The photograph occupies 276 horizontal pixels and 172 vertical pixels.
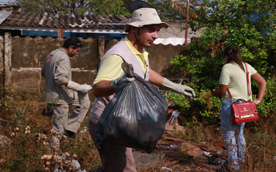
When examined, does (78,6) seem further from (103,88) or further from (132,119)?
(132,119)

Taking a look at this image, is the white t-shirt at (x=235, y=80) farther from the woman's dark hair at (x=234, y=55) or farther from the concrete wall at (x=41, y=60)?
the concrete wall at (x=41, y=60)

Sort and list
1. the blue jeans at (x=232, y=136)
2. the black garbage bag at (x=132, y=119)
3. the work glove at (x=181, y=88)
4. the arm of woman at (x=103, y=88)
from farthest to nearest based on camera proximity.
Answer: the blue jeans at (x=232, y=136)
the work glove at (x=181, y=88)
the arm of woman at (x=103, y=88)
the black garbage bag at (x=132, y=119)

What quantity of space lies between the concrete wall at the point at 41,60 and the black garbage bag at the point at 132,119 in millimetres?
5524

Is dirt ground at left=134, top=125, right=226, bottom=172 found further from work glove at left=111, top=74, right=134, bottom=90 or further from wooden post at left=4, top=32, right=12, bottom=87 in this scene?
wooden post at left=4, top=32, right=12, bottom=87

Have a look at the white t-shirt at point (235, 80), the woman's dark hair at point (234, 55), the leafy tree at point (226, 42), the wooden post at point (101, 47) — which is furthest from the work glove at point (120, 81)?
the wooden post at point (101, 47)

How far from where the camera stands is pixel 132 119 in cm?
217

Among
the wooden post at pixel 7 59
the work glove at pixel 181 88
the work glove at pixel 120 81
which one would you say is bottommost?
the wooden post at pixel 7 59

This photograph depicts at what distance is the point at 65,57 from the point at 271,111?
14.4 feet

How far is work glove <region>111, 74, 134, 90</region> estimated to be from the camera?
2253 millimetres

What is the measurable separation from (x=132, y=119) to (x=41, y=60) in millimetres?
6178

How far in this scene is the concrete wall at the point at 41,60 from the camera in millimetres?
7734

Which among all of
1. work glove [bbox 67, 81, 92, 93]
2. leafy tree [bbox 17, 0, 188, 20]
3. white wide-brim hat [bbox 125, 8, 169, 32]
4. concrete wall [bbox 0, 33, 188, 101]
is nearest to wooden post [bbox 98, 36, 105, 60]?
concrete wall [bbox 0, 33, 188, 101]

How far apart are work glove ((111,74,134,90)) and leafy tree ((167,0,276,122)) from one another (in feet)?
15.4

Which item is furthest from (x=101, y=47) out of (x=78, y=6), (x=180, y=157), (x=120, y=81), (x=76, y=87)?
(x=78, y=6)
